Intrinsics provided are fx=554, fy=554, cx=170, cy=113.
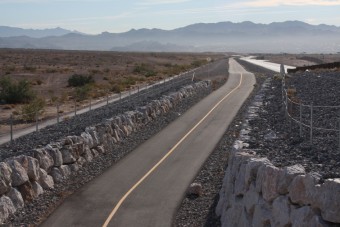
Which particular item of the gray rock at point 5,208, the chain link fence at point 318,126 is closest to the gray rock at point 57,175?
the gray rock at point 5,208

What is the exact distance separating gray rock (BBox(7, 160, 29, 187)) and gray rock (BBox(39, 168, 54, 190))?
139cm

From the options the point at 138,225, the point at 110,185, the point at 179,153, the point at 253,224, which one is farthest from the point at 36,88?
the point at 253,224

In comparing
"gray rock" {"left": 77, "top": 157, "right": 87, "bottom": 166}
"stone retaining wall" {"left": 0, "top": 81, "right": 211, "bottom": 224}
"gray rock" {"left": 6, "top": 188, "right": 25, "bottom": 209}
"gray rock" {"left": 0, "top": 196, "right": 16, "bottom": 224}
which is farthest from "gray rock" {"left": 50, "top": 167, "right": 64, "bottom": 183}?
"gray rock" {"left": 0, "top": 196, "right": 16, "bottom": 224}

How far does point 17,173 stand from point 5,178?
0.64 metres

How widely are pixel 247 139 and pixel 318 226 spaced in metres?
8.04

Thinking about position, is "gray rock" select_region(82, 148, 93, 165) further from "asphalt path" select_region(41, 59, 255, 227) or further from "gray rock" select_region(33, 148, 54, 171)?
"gray rock" select_region(33, 148, 54, 171)

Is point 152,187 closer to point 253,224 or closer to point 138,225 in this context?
point 138,225

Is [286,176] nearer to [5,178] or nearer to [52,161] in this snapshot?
[5,178]

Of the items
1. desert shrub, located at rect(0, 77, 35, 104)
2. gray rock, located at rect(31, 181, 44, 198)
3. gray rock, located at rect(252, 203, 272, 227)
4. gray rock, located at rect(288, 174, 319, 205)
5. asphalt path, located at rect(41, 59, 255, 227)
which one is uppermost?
gray rock, located at rect(288, 174, 319, 205)

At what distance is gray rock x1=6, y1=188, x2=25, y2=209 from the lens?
1562 cm

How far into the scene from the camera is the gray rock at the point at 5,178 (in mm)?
15116

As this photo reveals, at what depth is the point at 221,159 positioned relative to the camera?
2211cm

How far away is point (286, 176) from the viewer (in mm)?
10000

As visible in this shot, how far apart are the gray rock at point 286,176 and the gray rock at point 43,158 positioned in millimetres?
9678
